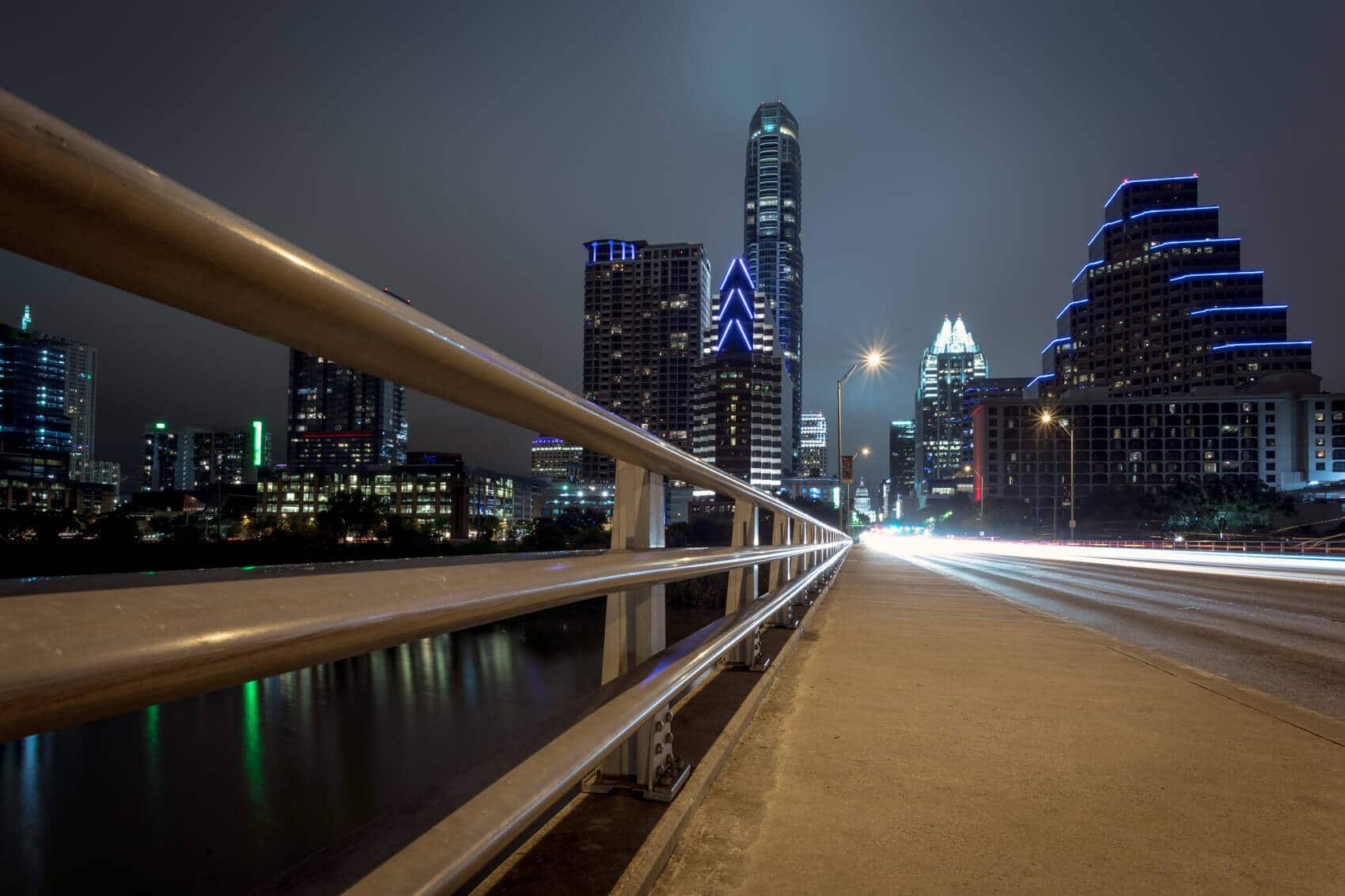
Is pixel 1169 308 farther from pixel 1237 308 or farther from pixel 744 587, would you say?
Result: pixel 744 587

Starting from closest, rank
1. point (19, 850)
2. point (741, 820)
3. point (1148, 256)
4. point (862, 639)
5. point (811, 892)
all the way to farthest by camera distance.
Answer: point (811, 892)
point (741, 820)
point (862, 639)
point (19, 850)
point (1148, 256)

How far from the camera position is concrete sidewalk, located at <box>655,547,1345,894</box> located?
2.20 meters

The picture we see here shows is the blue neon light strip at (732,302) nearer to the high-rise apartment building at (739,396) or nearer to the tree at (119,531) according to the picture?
the high-rise apartment building at (739,396)

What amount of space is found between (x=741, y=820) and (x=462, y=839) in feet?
5.26

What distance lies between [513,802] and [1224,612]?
1124 centimetres

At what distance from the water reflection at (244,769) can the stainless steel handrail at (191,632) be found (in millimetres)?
16053

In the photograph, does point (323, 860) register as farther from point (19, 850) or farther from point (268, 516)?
point (268, 516)

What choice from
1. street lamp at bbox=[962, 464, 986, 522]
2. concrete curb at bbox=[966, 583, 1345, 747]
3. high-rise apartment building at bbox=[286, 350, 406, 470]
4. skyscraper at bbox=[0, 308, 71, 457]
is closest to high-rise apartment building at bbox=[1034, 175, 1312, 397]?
street lamp at bbox=[962, 464, 986, 522]

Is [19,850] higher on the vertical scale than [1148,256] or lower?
lower

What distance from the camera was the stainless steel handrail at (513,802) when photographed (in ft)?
3.39

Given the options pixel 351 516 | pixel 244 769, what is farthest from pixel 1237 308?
pixel 244 769

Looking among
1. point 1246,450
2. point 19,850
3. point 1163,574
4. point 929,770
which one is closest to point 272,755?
point 19,850

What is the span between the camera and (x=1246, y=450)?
11988 centimetres

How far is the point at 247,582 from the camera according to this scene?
81 centimetres
